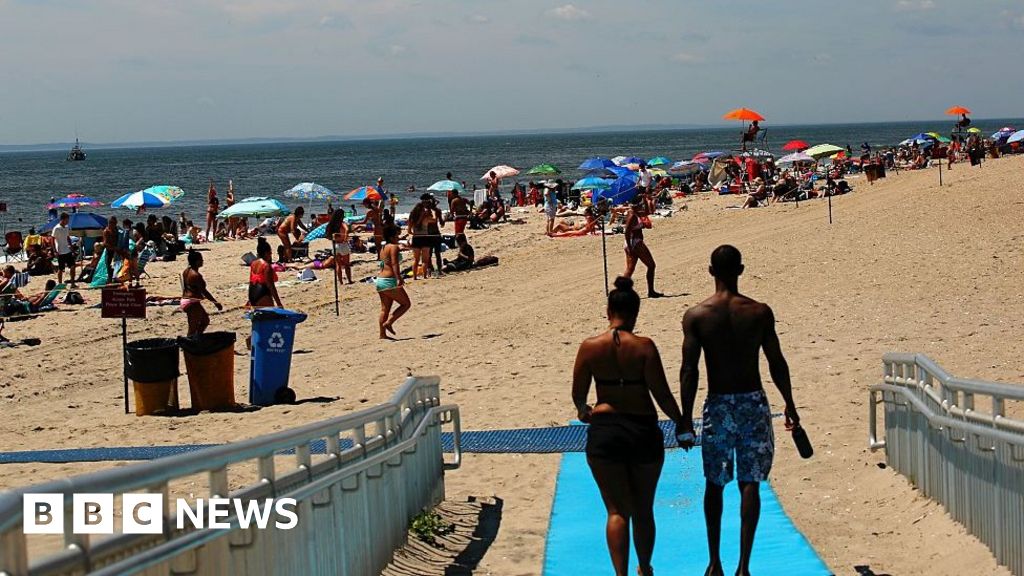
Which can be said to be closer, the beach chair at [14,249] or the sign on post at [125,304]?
the sign on post at [125,304]

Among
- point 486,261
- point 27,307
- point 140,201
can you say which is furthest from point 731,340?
point 140,201

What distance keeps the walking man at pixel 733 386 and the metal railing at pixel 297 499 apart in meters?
1.56

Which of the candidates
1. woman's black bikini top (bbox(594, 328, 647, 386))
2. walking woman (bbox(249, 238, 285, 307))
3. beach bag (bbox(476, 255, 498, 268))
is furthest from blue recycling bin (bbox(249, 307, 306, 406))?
beach bag (bbox(476, 255, 498, 268))

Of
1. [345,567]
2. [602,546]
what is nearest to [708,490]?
[602,546]

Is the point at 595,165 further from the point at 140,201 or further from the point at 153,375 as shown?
the point at 153,375

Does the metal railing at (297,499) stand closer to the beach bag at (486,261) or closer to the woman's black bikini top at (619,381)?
the woman's black bikini top at (619,381)

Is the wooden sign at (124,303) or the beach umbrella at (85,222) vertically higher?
the beach umbrella at (85,222)

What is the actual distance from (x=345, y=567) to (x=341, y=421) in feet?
2.08

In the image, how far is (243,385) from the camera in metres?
13.7

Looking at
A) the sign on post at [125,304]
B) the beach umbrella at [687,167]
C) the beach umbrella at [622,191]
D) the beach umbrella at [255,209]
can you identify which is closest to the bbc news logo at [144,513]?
the sign on post at [125,304]

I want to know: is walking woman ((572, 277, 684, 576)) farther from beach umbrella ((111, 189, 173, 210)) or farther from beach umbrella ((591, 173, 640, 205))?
beach umbrella ((111, 189, 173, 210))

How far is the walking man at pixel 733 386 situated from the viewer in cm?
566

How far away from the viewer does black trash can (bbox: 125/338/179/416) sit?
11.8 metres

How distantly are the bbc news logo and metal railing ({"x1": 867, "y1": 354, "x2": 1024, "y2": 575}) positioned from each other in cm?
321
